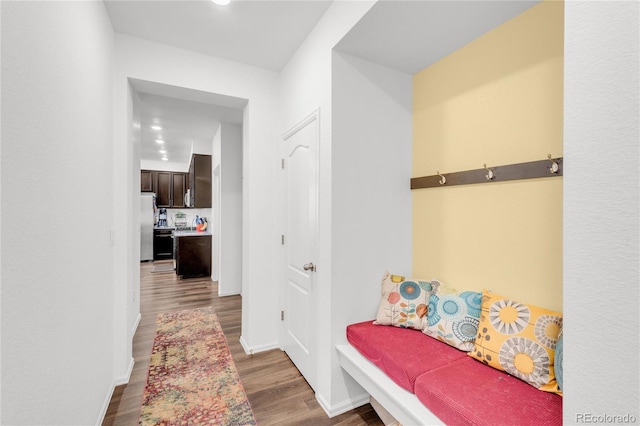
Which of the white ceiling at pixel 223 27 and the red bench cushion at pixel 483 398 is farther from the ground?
the white ceiling at pixel 223 27

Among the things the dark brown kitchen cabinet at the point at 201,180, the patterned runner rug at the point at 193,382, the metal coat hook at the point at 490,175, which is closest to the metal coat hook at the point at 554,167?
the metal coat hook at the point at 490,175

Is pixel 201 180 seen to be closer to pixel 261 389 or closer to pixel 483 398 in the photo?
Answer: pixel 261 389

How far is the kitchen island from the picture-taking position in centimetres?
561

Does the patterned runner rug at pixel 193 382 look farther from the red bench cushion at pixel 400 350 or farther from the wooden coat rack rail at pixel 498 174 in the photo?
the wooden coat rack rail at pixel 498 174

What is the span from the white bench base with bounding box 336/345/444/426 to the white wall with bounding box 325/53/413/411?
4.9 inches

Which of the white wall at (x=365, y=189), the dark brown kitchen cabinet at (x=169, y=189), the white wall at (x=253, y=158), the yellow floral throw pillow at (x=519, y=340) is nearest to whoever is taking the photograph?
the yellow floral throw pillow at (x=519, y=340)

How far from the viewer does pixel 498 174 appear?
168 cm

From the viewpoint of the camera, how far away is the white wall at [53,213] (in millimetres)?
886

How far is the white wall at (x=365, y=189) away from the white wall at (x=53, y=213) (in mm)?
1370

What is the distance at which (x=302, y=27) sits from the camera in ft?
7.14

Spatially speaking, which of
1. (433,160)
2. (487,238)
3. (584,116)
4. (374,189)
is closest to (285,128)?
(374,189)

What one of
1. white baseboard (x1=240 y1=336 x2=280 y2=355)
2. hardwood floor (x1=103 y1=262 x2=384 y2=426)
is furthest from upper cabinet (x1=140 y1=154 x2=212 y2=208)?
white baseboard (x1=240 y1=336 x2=280 y2=355)

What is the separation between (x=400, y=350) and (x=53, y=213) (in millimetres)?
1779

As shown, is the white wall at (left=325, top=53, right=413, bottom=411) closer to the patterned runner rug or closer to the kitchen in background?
the patterned runner rug
